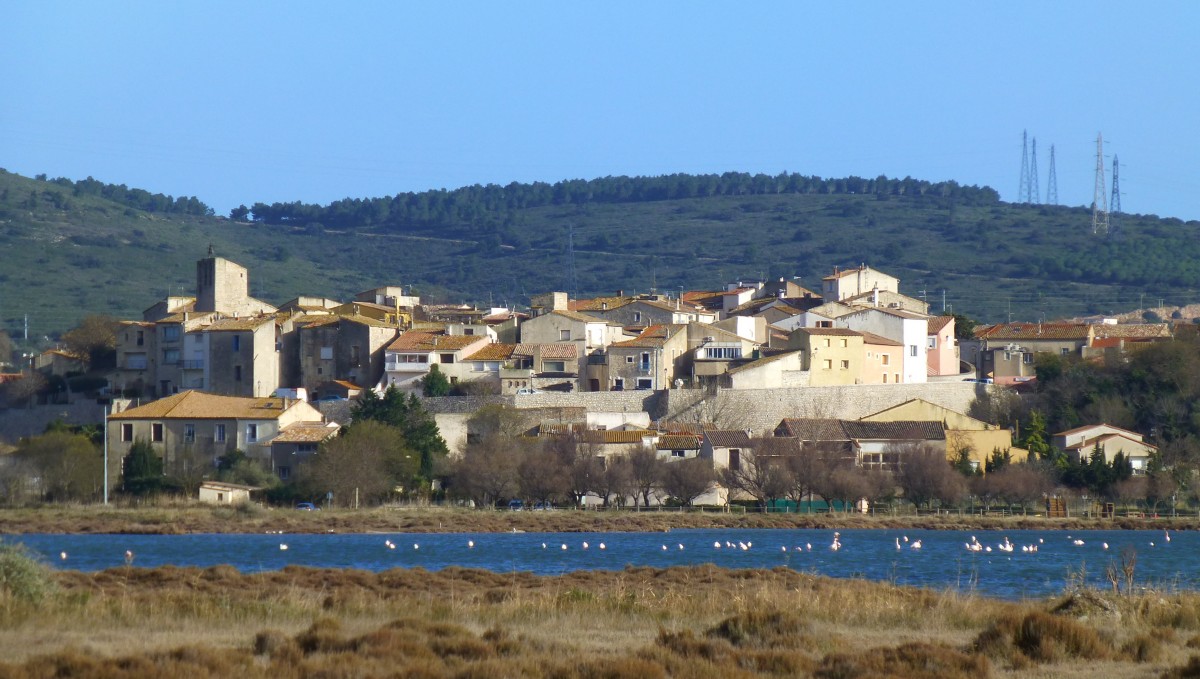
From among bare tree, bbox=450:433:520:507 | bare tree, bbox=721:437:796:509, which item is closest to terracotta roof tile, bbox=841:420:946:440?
bare tree, bbox=721:437:796:509

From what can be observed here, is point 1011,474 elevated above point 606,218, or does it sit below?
below

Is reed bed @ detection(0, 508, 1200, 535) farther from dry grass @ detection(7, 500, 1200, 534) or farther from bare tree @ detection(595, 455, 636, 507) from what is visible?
bare tree @ detection(595, 455, 636, 507)

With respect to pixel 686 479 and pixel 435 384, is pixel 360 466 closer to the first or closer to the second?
pixel 435 384

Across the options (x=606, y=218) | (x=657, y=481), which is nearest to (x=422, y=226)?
(x=606, y=218)

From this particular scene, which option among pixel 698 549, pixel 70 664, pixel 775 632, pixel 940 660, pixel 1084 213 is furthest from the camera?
pixel 1084 213

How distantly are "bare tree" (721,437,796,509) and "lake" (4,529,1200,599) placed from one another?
4056mm

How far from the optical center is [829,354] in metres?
60.7

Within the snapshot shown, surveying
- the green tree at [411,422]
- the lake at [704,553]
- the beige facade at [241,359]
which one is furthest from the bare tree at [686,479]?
the beige facade at [241,359]

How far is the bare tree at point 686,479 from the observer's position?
50.9 m

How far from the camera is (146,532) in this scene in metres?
42.8

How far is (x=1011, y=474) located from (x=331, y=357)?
23547 mm

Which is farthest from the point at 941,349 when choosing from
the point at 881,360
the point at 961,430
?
the point at 961,430

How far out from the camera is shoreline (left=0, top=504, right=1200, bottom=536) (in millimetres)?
43656

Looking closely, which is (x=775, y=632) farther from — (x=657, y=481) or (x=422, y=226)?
(x=422, y=226)
